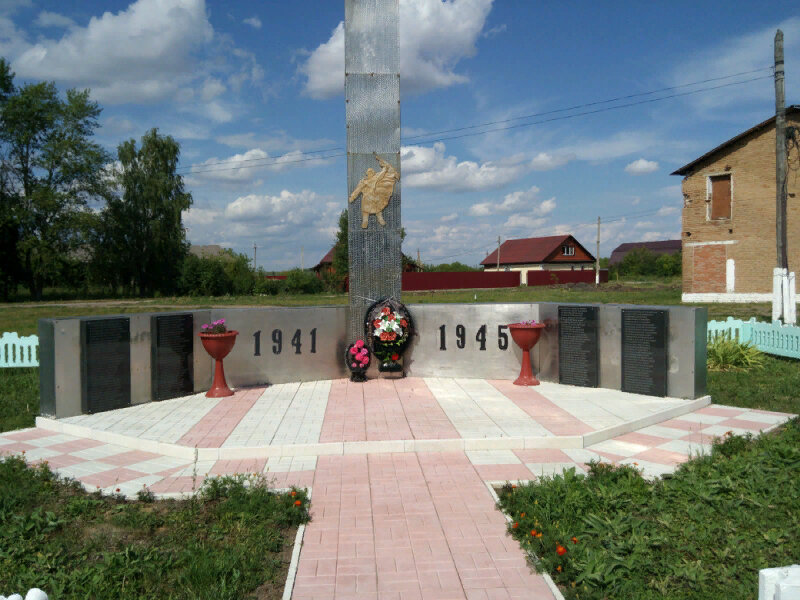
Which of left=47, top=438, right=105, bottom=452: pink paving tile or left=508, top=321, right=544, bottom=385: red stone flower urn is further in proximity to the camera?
left=508, top=321, right=544, bottom=385: red stone flower urn

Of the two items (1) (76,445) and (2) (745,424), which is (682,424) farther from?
(1) (76,445)

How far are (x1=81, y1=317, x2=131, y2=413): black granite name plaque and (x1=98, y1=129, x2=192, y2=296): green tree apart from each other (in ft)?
125

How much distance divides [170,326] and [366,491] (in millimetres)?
4767

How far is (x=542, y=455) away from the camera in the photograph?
19.4 feet

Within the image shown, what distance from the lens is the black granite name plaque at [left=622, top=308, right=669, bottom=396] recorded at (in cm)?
820

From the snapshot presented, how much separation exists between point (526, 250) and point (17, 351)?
6200 cm

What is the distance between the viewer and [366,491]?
4.96 metres

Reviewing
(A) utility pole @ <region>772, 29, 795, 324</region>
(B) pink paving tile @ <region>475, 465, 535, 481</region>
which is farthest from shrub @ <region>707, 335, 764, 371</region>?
(B) pink paving tile @ <region>475, 465, 535, 481</region>

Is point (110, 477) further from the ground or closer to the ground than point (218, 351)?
closer to the ground

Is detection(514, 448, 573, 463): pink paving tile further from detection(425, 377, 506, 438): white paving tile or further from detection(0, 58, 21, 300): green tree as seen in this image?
detection(0, 58, 21, 300): green tree

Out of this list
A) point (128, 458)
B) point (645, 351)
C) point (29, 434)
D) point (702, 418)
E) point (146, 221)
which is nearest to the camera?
point (128, 458)

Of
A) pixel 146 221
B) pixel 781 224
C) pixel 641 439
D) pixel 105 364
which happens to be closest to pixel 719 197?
→ pixel 781 224

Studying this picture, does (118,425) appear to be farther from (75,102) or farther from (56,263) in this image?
(75,102)

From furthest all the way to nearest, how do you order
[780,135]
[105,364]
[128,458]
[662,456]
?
[780,135] < [105,364] < [128,458] < [662,456]
